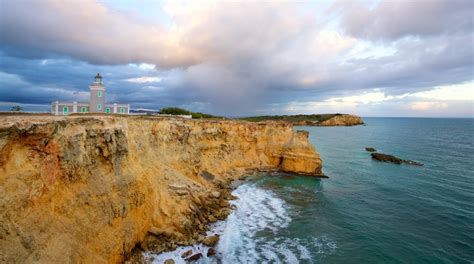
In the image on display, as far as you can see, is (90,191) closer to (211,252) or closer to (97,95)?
(211,252)

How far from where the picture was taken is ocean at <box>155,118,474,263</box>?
55.6 ft

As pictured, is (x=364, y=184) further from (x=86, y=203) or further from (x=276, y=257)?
(x=86, y=203)

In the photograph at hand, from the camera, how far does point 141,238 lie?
16.2m

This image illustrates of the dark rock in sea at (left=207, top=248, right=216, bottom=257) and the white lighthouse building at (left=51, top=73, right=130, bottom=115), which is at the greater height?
the white lighthouse building at (left=51, top=73, right=130, bottom=115)

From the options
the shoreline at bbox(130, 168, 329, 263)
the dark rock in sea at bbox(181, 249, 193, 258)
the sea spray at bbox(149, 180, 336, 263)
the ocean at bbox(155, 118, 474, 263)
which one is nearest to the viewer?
the shoreline at bbox(130, 168, 329, 263)

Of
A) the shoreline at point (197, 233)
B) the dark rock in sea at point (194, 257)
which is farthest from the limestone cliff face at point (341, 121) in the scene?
the dark rock in sea at point (194, 257)

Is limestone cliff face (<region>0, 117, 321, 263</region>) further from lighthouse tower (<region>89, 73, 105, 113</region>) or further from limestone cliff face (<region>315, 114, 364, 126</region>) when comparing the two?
limestone cliff face (<region>315, 114, 364, 126</region>)

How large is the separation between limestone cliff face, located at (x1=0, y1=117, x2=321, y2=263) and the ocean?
264cm

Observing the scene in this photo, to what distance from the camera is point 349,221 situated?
72.0ft

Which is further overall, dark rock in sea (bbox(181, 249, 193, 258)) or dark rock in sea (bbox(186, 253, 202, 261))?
dark rock in sea (bbox(181, 249, 193, 258))

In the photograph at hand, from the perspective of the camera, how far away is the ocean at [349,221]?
→ 1694 cm

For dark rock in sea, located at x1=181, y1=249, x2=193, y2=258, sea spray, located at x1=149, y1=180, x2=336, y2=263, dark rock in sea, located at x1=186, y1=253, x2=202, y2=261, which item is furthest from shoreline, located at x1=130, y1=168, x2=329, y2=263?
dark rock in sea, located at x1=186, y1=253, x2=202, y2=261

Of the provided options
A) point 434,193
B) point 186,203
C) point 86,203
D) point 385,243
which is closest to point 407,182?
point 434,193

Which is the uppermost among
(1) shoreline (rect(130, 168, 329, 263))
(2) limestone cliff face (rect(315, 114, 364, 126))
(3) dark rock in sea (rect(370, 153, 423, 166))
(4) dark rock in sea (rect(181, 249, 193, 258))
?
(2) limestone cliff face (rect(315, 114, 364, 126))
